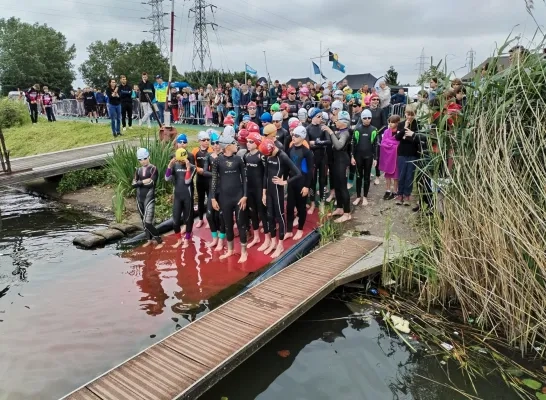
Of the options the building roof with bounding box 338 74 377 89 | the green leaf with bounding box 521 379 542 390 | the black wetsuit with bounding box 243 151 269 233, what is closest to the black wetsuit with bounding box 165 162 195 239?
the black wetsuit with bounding box 243 151 269 233

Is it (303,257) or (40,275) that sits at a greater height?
(303,257)

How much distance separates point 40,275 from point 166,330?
3.10 metres

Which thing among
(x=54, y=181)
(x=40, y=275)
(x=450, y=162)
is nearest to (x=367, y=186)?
(x=450, y=162)

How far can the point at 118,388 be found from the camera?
12.9ft

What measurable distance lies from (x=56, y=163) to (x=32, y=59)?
154 feet

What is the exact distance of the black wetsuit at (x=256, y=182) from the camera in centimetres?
730

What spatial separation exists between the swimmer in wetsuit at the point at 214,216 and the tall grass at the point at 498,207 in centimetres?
369

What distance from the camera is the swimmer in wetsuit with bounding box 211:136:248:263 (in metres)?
7.19

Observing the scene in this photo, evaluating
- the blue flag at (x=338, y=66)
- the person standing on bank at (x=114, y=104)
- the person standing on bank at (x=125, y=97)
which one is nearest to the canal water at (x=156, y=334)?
the person standing on bank at (x=114, y=104)

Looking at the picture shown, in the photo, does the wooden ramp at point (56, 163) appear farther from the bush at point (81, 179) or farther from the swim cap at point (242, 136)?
the swim cap at point (242, 136)

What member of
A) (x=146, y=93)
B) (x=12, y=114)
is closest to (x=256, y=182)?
(x=146, y=93)

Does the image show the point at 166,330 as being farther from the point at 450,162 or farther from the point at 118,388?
the point at 450,162

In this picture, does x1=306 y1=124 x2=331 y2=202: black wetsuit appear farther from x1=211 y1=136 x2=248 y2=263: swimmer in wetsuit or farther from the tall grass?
the tall grass

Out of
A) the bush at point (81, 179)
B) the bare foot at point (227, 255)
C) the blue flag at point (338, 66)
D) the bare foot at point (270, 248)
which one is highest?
the blue flag at point (338, 66)
